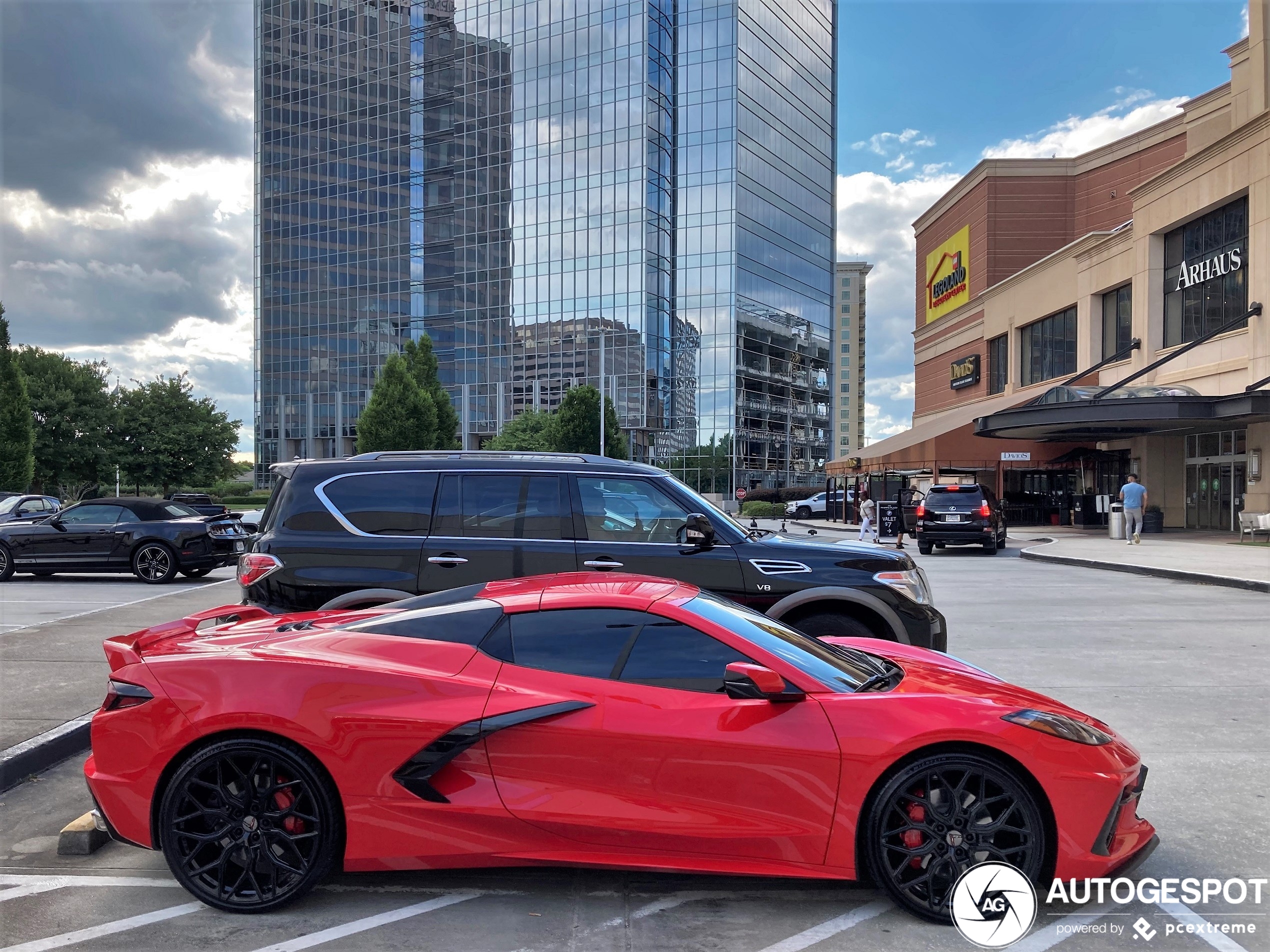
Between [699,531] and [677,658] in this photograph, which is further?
[699,531]

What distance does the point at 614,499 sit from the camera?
6371 millimetres

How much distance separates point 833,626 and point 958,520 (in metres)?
18.5

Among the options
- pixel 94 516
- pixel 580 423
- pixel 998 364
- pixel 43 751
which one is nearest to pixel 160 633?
pixel 43 751

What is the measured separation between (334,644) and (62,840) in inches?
71.2

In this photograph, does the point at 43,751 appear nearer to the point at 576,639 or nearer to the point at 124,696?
the point at 124,696

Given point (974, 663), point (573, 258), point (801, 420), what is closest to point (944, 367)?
point (801, 420)

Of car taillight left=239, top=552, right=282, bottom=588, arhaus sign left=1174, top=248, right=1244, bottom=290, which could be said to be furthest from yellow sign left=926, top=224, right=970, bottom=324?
car taillight left=239, top=552, right=282, bottom=588

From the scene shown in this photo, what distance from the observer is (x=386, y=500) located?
6.38 meters

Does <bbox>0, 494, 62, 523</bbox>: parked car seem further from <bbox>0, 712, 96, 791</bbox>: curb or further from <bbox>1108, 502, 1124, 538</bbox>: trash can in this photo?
<bbox>1108, 502, 1124, 538</bbox>: trash can

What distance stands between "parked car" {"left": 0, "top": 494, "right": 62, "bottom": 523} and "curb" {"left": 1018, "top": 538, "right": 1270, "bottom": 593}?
23190mm

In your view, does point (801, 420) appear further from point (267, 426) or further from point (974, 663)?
point (974, 663)


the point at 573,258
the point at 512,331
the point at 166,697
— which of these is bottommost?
the point at 166,697

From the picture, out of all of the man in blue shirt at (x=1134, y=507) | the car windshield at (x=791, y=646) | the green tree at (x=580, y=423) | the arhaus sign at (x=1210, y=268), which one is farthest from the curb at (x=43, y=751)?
the green tree at (x=580, y=423)

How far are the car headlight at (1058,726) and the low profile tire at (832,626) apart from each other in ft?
8.38
